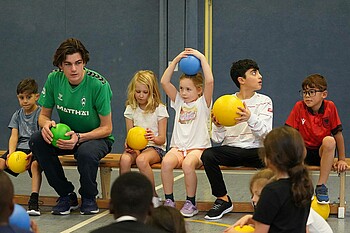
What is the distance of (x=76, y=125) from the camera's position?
5.59 m

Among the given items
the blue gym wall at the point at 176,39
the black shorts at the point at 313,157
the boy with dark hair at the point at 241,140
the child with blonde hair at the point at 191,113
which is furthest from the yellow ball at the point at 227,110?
the blue gym wall at the point at 176,39

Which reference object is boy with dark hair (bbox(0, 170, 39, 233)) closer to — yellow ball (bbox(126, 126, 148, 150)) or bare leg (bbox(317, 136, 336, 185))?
yellow ball (bbox(126, 126, 148, 150))

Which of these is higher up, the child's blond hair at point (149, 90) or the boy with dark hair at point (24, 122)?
the child's blond hair at point (149, 90)

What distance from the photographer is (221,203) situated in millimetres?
5383

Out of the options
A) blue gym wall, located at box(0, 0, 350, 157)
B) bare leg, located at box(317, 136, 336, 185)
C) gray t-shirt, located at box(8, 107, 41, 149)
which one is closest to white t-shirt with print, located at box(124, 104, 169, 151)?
gray t-shirt, located at box(8, 107, 41, 149)

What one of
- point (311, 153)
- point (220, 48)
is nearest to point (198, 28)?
point (220, 48)

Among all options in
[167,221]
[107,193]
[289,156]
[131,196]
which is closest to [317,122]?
[107,193]

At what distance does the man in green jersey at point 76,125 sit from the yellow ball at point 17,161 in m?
0.25

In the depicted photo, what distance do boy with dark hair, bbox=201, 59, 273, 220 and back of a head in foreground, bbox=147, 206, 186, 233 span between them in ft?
8.29

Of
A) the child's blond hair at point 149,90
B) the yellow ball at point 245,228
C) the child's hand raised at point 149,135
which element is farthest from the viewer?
A: the child's blond hair at point 149,90

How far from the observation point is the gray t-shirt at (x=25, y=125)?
6043 mm

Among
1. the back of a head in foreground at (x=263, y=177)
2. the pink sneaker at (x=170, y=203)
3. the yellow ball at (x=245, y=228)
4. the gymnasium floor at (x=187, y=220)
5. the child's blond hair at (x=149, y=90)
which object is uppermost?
the child's blond hair at (x=149, y=90)

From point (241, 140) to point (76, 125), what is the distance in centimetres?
135

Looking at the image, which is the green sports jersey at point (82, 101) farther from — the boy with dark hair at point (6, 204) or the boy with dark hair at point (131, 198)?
the boy with dark hair at point (131, 198)
